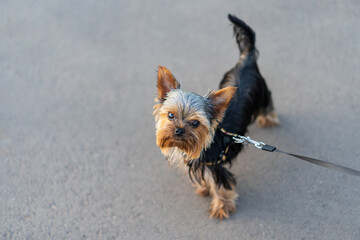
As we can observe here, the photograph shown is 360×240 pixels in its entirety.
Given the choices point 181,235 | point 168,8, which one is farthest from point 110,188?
point 168,8

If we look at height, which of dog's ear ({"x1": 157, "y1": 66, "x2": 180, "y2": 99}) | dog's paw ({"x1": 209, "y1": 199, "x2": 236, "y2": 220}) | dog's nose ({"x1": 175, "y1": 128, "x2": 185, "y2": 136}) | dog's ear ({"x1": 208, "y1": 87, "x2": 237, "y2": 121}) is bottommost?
dog's paw ({"x1": 209, "y1": 199, "x2": 236, "y2": 220})

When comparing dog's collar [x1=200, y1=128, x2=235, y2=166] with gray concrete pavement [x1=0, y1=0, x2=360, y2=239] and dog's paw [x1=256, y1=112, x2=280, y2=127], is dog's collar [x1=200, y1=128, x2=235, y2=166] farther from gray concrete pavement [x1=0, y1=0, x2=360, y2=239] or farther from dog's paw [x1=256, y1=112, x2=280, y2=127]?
dog's paw [x1=256, y1=112, x2=280, y2=127]

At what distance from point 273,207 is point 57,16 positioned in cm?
507

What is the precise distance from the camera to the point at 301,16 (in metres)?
6.05

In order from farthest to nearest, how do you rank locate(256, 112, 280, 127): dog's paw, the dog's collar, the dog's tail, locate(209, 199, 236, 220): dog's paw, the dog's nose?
locate(256, 112, 280, 127): dog's paw < the dog's tail < locate(209, 199, 236, 220): dog's paw < the dog's collar < the dog's nose

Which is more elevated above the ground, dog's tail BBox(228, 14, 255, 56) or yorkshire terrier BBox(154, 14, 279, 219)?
dog's tail BBox(228, 14, 255, 56)

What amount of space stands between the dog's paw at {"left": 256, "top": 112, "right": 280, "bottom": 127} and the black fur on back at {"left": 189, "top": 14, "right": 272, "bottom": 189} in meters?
0.16

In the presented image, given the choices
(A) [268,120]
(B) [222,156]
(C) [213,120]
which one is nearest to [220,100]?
(C) [213,120]

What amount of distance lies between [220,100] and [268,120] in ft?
5.43

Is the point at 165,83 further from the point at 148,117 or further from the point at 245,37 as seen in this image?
the point at 148,117

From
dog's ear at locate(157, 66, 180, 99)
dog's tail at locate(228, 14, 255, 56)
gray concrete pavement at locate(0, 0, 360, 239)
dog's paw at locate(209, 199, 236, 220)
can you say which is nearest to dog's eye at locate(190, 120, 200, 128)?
dog's ear at locate(157, 66, 180, 99)

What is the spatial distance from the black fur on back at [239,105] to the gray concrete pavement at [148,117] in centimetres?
50

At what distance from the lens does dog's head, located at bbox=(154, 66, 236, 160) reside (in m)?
2.84

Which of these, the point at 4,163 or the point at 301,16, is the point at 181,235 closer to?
the point at 4,163
